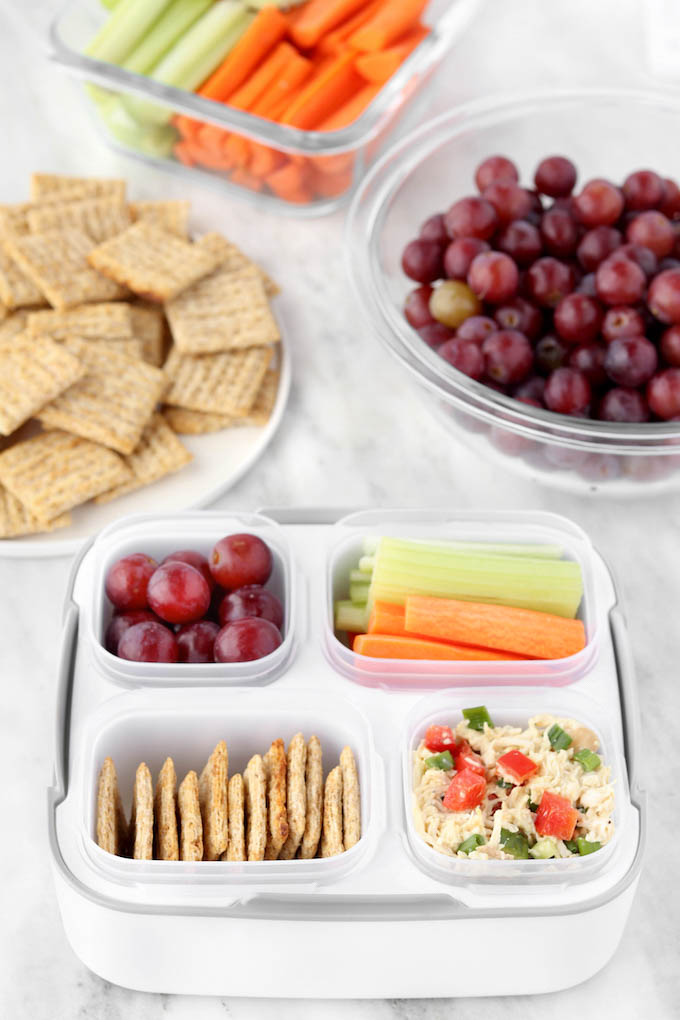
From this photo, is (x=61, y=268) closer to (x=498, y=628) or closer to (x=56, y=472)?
(x=56, y=472)

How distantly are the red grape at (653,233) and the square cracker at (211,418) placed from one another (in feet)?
1.76

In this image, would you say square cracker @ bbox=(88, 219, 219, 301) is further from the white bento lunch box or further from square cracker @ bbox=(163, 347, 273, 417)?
the white bento lunch box

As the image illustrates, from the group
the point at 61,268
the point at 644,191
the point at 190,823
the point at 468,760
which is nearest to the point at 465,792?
the point at 468,760

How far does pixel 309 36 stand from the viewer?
1.69 meters

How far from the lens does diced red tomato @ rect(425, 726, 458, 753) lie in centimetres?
105

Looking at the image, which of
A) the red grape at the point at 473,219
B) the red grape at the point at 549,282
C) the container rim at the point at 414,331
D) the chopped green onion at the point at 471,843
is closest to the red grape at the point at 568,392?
the container rim at the point at 414,331

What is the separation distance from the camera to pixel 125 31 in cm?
170

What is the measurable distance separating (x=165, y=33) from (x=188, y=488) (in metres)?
0.74

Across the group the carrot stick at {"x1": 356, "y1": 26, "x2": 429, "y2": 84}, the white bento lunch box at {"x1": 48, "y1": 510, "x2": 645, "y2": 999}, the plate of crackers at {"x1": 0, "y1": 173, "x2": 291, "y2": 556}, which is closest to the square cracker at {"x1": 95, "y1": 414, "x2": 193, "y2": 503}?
the plate of crackers at {"x1": 0, "y1": 173, "x2": 291, "y2": 556}

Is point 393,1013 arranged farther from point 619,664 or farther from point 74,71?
point 74,71

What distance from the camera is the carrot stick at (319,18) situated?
1686 millimetres

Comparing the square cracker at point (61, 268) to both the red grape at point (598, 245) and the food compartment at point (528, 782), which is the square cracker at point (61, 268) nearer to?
the red grape at point (598, 245)

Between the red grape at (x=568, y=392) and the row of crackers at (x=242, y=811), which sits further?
the red grape at (x=568, y=392)

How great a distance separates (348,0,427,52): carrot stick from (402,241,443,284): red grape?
0.41 m
